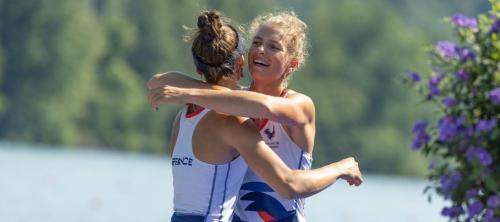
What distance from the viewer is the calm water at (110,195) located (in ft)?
76.8

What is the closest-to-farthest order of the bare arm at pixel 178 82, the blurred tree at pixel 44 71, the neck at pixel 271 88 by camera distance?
the bare arm at pixel 178 82 → the neck at pixel 271 88 → the blurred tree at pixel 44 71

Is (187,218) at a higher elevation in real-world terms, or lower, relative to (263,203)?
lower

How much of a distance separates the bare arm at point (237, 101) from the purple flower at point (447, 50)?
0.80m

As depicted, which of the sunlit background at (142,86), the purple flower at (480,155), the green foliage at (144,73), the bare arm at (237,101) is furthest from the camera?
the green foliage at (144,73)

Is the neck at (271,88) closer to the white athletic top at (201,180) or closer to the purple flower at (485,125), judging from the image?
the white athletic top at (201,180)

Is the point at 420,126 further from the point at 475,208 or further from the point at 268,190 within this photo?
the point at 268,190

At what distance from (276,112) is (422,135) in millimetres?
773

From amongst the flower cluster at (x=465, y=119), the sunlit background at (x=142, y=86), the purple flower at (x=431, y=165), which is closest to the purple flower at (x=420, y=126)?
the flower cluster at (x=465, y=119)

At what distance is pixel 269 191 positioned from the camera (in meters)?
5.66

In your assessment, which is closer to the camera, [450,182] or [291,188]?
[450,182]

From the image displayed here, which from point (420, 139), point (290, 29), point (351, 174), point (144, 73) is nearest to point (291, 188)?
point (351, 174)

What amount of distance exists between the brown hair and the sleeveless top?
0.39 m

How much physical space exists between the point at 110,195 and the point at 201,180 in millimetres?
24386

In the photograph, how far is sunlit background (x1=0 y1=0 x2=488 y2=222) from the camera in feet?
180
